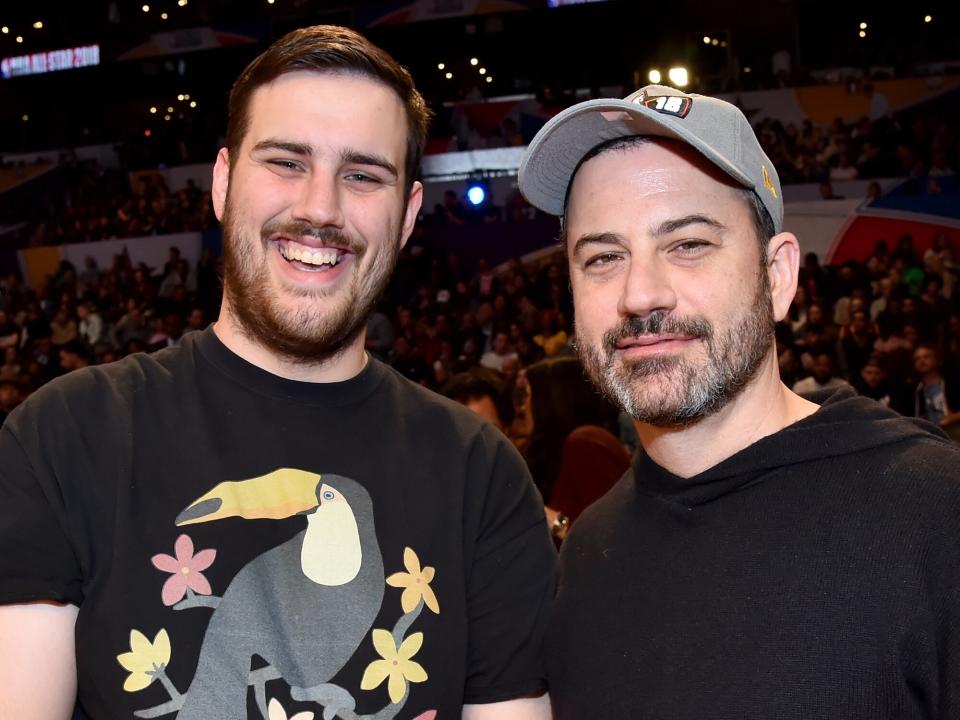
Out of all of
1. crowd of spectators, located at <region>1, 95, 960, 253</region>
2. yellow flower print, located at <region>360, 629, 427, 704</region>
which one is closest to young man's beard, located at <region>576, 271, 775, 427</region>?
yellow flower print, located at <region>360, 629, 427, 704</region>

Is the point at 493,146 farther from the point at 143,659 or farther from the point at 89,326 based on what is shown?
the point at 143,659

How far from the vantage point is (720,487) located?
1.67 meters

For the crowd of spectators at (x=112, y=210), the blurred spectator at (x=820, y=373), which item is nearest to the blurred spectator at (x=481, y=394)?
the blurred spectator at (x=820, y=373)

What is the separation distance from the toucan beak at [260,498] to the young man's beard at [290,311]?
0.24 m

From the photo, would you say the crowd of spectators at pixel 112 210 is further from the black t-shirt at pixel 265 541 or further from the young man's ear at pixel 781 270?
the young man's ear at pixel 781 270

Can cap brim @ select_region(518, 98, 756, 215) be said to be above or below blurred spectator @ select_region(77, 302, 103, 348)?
above

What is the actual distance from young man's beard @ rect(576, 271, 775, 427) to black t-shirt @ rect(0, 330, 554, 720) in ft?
1.13

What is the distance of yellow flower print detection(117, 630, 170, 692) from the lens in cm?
153

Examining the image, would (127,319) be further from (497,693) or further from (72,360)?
(497,693)

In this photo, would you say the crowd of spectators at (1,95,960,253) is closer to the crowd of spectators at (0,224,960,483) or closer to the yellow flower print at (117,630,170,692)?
the crowd of spectators at (0,224,960,483)

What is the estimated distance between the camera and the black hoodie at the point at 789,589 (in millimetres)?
1405

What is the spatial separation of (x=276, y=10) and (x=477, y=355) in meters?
12.9

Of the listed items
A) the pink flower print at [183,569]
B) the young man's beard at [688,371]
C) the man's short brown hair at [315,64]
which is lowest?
the pink flower print at [183,569]

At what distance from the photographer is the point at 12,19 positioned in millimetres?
23656
